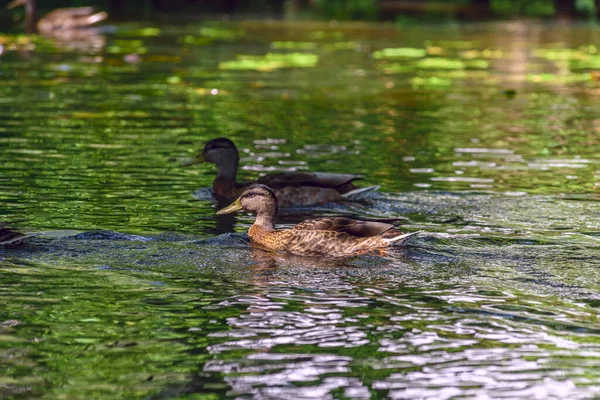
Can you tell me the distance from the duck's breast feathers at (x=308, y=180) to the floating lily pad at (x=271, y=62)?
14.1 m

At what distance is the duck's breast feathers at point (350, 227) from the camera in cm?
1082

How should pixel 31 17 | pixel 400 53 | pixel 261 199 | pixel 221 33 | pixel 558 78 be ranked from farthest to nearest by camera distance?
pixel 221 33 < pixel 31 17 < pixel 400 53 < pixel 558 78 < pixel 261 199

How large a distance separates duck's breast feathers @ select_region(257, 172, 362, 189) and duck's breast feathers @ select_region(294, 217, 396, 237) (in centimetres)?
232

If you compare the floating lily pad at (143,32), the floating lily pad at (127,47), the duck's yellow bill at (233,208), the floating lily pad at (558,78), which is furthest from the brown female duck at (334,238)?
the floating lily pad at (143,32)

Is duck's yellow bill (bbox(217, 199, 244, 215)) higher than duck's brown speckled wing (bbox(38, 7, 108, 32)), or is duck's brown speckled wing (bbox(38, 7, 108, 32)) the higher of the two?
duck's brown speckled wing (bbox(38, 7, 108, 32))

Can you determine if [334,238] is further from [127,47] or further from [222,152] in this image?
[127,47]

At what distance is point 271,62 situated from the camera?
92.7 feet

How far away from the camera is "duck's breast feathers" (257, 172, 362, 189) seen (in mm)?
13469

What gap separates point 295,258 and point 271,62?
1779cm

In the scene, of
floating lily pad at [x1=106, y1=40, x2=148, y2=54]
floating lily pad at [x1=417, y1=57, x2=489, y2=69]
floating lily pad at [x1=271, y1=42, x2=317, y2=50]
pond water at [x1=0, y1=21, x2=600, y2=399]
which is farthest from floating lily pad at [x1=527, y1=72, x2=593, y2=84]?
floating lily pad at [x1=106, y1=40, x2=148, y2=54]

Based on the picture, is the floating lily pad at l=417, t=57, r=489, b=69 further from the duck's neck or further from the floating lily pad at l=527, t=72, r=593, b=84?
the duck's neck

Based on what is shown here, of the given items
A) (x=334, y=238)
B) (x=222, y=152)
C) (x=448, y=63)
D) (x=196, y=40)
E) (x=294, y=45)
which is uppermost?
(x=222, y=152)

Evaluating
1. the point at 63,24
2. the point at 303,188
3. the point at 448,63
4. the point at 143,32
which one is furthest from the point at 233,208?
the point at 143,32

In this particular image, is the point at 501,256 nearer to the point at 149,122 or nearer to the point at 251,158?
the point at 251,158
